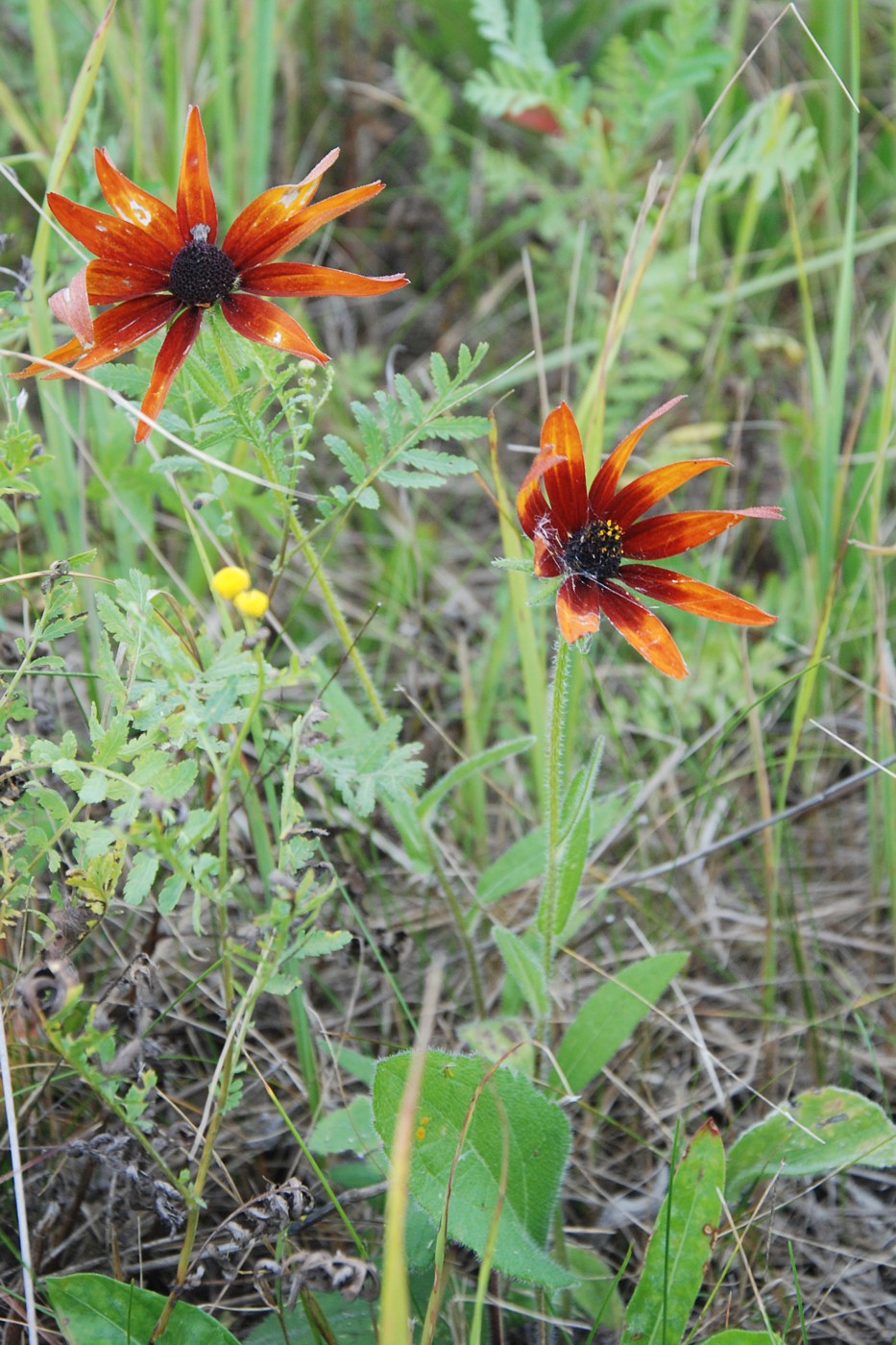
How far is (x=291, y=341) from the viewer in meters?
1.17

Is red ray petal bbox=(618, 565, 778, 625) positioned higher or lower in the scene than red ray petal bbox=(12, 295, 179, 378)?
lower

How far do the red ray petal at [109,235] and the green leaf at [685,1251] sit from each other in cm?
118

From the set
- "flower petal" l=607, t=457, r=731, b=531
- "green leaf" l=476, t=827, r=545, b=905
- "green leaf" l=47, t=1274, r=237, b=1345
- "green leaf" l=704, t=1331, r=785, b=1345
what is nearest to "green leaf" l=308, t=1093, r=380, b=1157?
"green leaf" l=47, t=1274, r=237, b=1345

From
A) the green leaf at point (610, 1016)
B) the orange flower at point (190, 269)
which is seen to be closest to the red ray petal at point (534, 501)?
the orange flower at point (190, 269)

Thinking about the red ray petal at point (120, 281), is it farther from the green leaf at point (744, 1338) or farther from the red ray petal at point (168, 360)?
the green leaf at point (744, 1338)

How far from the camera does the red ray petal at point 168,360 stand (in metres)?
1.15

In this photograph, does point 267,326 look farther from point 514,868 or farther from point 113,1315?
point 113,1315

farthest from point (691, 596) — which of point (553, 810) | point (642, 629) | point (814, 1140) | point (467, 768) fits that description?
point (814, 1140)

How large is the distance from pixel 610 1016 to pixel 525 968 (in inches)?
5.8

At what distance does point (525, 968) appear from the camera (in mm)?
1449

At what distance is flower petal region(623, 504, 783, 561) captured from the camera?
1.21 m

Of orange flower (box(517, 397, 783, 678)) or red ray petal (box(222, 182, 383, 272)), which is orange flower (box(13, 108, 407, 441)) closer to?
red ray petal (box(222, 182, 383, 272))

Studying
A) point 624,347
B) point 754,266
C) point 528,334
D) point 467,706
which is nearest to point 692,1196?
point 467,706

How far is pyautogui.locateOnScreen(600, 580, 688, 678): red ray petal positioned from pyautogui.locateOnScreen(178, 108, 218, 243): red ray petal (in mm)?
602
